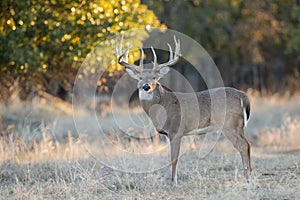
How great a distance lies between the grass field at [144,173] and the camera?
24.5 feet

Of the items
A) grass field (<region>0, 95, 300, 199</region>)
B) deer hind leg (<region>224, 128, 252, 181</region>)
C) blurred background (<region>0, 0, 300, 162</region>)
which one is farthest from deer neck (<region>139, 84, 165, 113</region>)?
blurred background (<region>0, 0, 300, 162</region>)

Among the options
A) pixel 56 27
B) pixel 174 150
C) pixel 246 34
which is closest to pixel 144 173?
pixel 174 150

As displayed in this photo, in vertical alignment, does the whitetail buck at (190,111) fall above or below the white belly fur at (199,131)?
above

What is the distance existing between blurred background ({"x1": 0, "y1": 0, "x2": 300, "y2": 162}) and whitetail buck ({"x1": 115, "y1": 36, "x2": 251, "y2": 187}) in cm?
212

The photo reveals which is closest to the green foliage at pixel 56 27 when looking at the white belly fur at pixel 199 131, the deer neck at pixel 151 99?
the deer neck at pixel 151 99

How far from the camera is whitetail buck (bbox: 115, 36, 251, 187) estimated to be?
880 cm

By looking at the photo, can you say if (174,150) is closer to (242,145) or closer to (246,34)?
(242,145)

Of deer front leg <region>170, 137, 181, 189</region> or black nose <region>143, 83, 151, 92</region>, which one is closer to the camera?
deer front leg <region>170, 137, 181, 189</region>

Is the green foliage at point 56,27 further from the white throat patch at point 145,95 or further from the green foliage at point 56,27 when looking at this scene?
the white throat patch at point 145,95

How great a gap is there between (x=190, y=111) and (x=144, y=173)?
48.2 inches

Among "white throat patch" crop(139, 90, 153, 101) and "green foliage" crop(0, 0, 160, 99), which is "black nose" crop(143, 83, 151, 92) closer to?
"white throat patch" crop(139, 90, 153, 101)

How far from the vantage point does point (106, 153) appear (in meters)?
10.9

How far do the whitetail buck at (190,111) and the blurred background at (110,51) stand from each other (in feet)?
6.94

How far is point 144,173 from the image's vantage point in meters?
8.98
